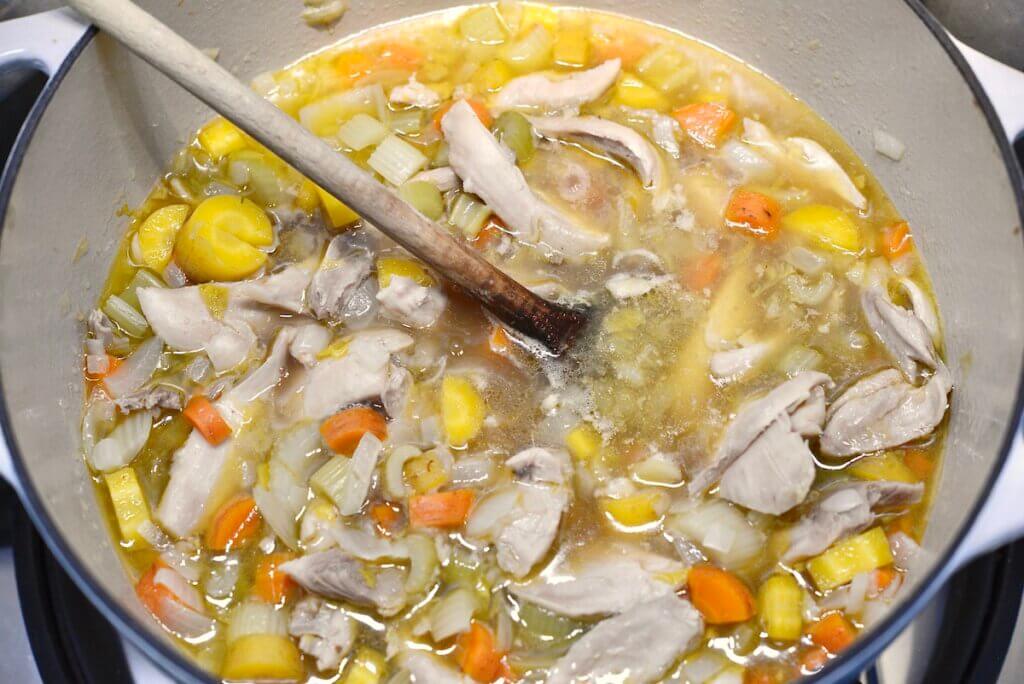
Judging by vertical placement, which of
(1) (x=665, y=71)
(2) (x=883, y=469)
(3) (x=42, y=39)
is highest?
(3) (x=42, y=39)

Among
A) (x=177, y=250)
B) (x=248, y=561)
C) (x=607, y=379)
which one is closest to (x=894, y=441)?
(x=607, y=379)

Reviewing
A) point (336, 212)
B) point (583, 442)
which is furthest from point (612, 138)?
point (583, 442)

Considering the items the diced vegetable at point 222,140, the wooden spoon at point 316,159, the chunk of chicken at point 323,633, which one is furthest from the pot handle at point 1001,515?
the diced vegetable at point 222,140

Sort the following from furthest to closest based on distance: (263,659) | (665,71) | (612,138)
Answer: (665,71)
(612,138)
(263,659)

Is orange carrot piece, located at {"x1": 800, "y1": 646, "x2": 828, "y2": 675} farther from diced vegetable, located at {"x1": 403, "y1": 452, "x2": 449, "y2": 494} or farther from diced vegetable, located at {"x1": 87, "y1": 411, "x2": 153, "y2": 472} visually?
diced vegetable, located at {"x1": 87, "y1": 411, "x2": 153, "y2": 472}

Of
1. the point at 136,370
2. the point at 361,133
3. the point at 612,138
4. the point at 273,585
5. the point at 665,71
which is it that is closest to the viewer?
the point at 273,585

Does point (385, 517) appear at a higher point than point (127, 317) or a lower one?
lower

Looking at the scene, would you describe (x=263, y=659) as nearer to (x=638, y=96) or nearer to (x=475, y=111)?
(x=475, y=111)

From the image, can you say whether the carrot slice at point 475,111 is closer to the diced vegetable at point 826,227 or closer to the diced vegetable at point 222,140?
the diced vegetable at point 222,140
